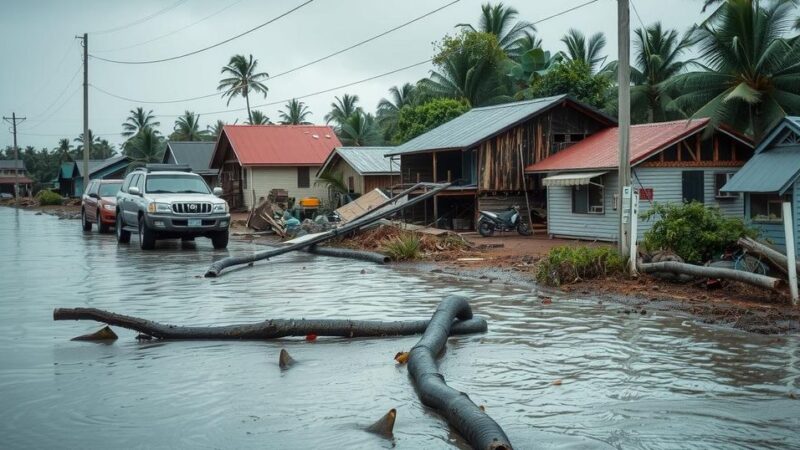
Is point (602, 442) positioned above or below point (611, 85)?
below

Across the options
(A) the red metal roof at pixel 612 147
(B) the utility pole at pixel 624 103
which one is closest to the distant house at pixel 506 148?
(A) the red metal roof at pixel 612 147

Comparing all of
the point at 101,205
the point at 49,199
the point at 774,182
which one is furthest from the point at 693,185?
the point at 49,199

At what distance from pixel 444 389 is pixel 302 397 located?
135 cm

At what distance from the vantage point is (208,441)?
6.48 metres

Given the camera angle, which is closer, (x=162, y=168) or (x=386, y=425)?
(x=386, y=425)

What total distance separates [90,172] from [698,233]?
222ft

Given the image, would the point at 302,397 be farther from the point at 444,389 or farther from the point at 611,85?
the point at 611,85

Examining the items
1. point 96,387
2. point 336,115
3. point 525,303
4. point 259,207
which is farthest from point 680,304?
point 336,115

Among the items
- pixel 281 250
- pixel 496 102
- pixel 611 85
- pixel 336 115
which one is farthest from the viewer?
pixel 336 115

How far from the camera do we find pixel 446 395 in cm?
705

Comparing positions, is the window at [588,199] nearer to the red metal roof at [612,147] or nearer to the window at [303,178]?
the red metal roof at [612,147]

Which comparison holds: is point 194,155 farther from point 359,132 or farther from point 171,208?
point 171,208

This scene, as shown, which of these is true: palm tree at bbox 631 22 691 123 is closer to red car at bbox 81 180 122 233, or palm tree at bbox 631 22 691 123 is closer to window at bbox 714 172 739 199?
window at bbox 714 172 739 199

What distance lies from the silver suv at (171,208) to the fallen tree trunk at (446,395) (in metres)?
13.6
